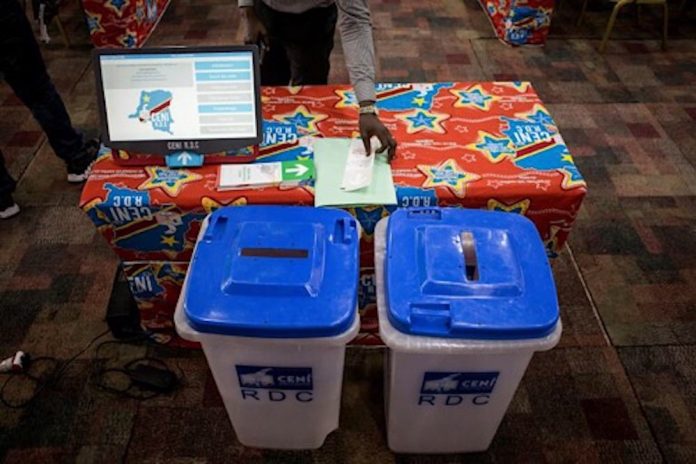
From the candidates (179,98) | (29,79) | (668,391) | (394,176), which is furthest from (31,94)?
(668,391)

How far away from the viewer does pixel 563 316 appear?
71.3 inches

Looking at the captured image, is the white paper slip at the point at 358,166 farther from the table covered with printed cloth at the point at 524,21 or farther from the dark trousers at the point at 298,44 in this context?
the table covered with printed cloth at the point at 524,21

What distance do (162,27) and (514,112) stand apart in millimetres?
2977

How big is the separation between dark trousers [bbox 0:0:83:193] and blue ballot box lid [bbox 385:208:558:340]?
153 centimetres

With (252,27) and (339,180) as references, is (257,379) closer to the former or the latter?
(339,180)

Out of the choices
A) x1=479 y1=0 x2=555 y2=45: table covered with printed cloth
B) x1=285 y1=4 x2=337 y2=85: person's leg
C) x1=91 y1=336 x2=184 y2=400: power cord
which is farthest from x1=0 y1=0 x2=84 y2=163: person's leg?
x1=479 y1=0 x2=555 y2=45: table covered with printed cloth

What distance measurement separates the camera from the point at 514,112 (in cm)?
155

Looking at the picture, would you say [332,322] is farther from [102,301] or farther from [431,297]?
[102,301]

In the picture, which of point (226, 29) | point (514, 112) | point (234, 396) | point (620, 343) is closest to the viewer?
point (234, 396)

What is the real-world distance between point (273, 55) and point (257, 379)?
50.0 inches

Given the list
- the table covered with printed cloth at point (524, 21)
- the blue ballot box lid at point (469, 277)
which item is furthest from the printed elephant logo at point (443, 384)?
the table covered with printed cloth at point (524, 21)

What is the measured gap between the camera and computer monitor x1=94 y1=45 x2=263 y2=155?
1275 mm

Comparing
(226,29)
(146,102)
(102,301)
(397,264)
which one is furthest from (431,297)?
(226,29)

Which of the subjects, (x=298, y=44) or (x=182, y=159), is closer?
(x=182, y=159)
